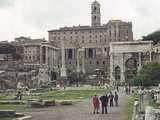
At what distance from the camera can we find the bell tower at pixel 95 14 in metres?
177

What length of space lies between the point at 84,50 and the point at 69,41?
12.4 m

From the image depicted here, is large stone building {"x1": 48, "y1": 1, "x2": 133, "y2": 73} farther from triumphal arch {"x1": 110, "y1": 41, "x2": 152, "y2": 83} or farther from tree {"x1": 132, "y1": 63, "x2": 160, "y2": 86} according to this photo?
tree {"x1": 132, "y1": 63, "x2": 160, "y2": 86}

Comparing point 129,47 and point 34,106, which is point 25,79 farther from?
point 34,106

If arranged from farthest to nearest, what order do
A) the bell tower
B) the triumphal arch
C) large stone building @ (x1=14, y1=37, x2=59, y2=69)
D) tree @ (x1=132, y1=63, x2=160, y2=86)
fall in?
the bell tower
large stone building @ (x1=14, y1=37, x2=59, y2=69)
the triumphal arch
tree @ (x1=132, y1=63, x2=160, y2=86)

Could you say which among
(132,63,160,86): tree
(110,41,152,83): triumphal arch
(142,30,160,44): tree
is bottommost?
(132,63,160,86): tree

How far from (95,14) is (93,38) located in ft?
28.8

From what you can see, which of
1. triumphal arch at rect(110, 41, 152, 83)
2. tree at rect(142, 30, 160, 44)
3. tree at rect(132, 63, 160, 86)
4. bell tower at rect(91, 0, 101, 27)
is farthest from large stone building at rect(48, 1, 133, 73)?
tree at rect(132, 63, 160, 86)

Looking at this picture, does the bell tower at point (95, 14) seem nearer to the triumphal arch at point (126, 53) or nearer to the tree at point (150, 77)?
the triumphal arch at point (126, 53)

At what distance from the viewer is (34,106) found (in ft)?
116

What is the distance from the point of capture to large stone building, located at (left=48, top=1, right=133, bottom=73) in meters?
167

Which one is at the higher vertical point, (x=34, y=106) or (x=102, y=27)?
(x=102, y=27)

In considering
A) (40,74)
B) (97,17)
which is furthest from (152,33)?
(40,74)

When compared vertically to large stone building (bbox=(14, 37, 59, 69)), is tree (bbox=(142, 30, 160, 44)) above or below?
above

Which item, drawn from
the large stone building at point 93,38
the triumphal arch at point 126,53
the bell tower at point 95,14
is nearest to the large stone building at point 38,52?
the large stone building at point 93,38
